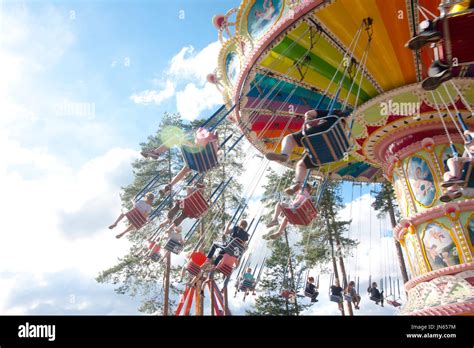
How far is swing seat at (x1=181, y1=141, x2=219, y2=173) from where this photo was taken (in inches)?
310

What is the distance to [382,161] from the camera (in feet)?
34.8

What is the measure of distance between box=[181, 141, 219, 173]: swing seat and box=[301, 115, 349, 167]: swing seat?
2852mm

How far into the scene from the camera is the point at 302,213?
27.7 feet

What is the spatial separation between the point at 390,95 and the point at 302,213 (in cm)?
357

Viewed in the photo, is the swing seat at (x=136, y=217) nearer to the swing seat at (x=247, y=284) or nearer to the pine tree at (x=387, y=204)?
the swing seat at (x=247, y=284)

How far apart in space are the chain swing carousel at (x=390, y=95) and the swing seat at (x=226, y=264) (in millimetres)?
3707

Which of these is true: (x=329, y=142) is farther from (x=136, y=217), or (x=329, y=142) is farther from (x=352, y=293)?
(x=352, y=293)

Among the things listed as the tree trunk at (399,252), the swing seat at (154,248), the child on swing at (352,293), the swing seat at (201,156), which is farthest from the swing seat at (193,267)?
the tree trunk at (399,252)

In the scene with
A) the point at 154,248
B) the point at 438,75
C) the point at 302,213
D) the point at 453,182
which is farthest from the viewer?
the point at 154,248

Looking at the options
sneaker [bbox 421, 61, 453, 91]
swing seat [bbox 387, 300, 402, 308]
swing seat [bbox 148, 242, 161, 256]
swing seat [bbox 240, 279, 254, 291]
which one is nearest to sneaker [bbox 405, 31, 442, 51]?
sneaker [bbox 421, 61, 453, 91]

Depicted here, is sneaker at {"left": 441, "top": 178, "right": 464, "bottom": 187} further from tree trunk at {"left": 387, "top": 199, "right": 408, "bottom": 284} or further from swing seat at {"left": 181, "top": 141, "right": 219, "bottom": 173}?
tree trunk at {"left": 387, "top": 199, "right": 408, "bottom": 284}

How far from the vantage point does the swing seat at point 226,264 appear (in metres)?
11.0

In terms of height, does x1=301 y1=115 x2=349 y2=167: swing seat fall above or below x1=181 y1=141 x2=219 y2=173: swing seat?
below

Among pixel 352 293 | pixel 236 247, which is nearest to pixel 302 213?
pixel 236 247
